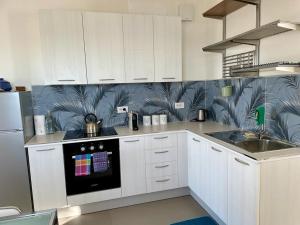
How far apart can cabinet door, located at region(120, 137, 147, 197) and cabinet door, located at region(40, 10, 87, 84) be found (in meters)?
0.95

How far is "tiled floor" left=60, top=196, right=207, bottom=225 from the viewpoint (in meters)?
2.46

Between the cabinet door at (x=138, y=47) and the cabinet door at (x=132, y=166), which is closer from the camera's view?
the cabinet door at (x=132, y=166)

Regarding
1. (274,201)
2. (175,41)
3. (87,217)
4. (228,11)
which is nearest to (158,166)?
(87,217)

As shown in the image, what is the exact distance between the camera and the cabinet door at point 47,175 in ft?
7.83

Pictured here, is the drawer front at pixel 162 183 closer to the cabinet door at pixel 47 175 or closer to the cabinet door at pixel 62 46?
the cabinet door at pixel 47 175

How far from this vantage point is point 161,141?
273 centimetres

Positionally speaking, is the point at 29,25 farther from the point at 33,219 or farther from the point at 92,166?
the point at 33,219

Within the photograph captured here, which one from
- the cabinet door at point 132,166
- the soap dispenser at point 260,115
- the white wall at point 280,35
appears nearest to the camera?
the white wall at point 280,35

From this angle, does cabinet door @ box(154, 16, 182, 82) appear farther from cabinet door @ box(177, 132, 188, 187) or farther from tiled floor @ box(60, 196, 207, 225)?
tiled floor @ box(60, 196, 207, 225)

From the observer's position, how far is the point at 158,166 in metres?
2.75

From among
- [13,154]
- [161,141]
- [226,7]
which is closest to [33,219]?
[13,154]

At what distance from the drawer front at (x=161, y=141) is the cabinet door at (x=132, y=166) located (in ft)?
0.26

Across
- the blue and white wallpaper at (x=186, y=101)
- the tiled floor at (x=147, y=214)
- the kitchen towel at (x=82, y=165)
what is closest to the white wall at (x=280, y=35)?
the blue and white wallpaper at (x=186, y=101)

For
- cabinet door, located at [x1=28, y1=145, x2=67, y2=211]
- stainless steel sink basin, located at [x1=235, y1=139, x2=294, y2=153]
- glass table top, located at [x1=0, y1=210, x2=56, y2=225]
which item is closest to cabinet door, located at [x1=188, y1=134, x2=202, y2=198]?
stainless steel sink basin, located at [x1=235, y1=139, x2=294, y2=153]
